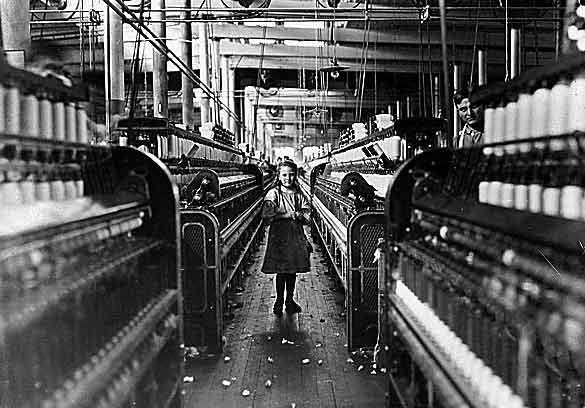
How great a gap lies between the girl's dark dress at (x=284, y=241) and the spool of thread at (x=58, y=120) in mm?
4140

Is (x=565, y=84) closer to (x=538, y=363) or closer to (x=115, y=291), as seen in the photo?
(x=538, y=363)

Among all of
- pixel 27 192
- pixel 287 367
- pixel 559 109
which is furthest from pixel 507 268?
pixel 287 367

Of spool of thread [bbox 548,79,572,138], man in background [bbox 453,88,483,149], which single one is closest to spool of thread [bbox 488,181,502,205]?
spool of thread [bbox 548,79,572,138]

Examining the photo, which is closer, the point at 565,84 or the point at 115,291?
the point at 565,84

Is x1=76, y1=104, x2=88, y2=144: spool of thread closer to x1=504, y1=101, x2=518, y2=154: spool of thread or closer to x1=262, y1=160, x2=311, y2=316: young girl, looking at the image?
x1=504, y1=101, x2=518, y2=154: spool of thread

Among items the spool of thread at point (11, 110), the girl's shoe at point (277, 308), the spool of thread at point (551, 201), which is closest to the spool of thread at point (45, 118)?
the spool of thread at point (11, 110)

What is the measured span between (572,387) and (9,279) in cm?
140

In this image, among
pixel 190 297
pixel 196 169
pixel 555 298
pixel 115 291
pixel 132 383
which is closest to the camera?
pixel 555 298

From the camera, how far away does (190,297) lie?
18.3 ft

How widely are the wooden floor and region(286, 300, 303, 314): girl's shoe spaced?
7 cm

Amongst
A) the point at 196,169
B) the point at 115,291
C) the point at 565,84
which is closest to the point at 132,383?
the point at 115,291

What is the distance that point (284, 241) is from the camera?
7047 millimetres

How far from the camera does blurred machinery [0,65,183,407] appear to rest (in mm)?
1981

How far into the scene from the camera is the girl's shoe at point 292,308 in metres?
7.10
